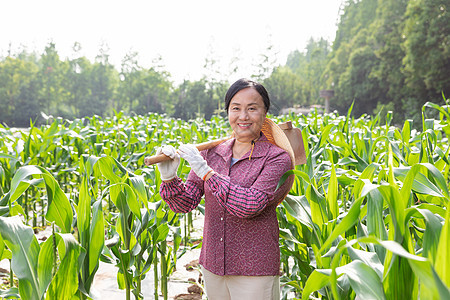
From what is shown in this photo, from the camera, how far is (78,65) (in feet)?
171

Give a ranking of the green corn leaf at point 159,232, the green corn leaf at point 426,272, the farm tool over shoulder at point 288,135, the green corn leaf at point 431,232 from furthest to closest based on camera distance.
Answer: the green corn leaf at point 159,232 < the farm tool over shoulder at point 288,135 < the green corn leaf at point 431,232 < the green corn leaf at point 426,272

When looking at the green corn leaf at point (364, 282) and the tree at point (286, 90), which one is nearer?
the green corn leaf at point (364, 282)

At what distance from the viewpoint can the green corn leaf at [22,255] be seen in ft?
3.77

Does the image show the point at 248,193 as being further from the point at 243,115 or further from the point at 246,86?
the point at 246,86

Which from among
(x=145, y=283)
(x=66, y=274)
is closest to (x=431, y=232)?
(x=66, y=274)

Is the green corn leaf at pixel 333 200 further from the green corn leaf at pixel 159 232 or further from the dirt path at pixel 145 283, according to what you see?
the dirt path at pixel 145 283

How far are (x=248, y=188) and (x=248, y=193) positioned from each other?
0.04m

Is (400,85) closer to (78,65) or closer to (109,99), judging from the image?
(109,99)

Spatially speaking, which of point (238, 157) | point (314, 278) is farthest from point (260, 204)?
point (314, 278)

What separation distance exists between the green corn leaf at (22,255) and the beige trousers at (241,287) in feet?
2.20

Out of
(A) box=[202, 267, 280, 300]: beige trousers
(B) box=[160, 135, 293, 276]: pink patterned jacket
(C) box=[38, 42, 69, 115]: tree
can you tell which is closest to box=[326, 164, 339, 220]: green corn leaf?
(B) box=[160, 135, 293, 276]: pink patterned jacket

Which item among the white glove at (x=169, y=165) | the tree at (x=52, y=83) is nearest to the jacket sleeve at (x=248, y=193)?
the white glove at (x=169, y=165)

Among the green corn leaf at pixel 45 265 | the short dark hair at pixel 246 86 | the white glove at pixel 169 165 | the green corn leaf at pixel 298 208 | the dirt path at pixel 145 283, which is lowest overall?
the dirt path at pixel 145 283

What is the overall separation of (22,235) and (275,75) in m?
44.9
